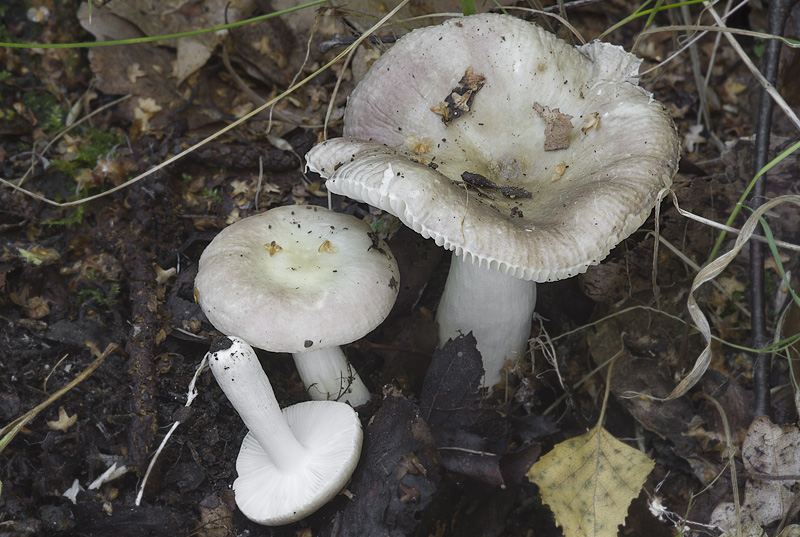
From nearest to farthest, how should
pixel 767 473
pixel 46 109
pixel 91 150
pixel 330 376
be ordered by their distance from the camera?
pixel 767 473 → pixel 330 376 → pixel 91 150 → pixel 46 109

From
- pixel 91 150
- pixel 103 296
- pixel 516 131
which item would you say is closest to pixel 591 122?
pixel 516 131

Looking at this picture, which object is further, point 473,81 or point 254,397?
point 473,81

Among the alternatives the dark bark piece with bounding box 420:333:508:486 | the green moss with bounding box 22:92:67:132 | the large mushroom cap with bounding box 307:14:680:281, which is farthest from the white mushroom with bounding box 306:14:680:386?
the green moss with bounding box 22:92:67:132

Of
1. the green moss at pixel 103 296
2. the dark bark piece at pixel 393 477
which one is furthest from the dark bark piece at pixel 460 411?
the green moss at pixel 103 296

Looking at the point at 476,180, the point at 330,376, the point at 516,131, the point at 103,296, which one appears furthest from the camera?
the point at 103,296

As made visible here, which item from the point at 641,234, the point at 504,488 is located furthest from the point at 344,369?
the point at 641,234

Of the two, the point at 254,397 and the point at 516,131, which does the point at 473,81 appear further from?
the point at 254,397

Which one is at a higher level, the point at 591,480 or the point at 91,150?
the point at 91,150
